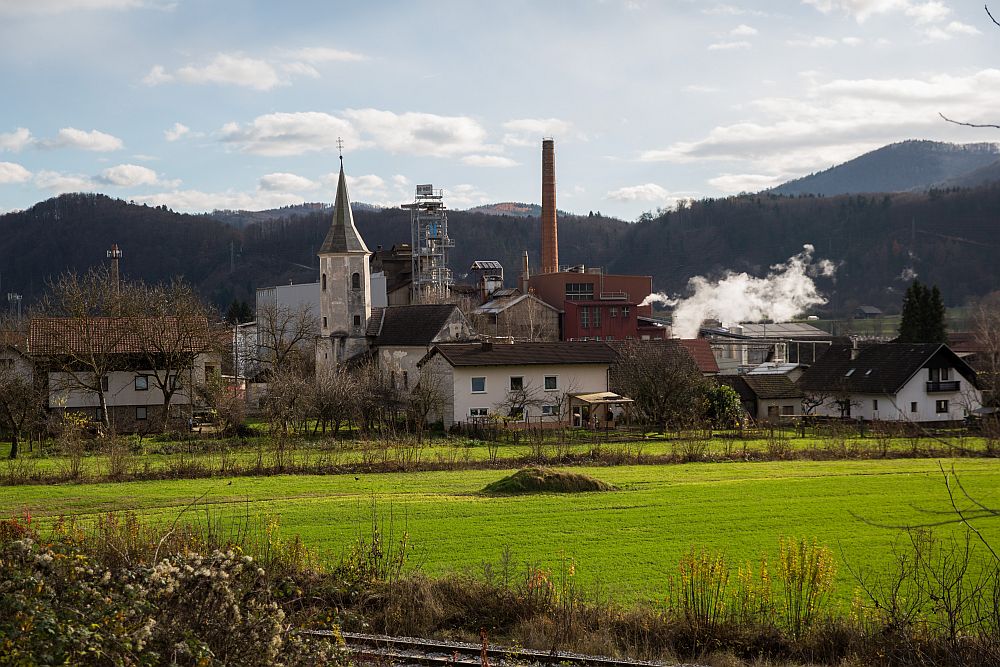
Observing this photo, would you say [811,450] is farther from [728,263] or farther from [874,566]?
[728,263]

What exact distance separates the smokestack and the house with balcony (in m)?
33.6

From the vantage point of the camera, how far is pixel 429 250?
3319 inches

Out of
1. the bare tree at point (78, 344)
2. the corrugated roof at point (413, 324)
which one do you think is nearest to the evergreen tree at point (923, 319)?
the corrugated roof at point (413, 324)

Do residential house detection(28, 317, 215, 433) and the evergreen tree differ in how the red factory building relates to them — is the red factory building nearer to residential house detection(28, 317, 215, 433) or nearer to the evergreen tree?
the evergreen tree

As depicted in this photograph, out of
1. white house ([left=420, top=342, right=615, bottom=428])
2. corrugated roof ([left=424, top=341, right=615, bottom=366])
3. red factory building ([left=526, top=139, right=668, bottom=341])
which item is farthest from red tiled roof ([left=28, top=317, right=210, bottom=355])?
red factory building ([left=526, top=139, right=668, bottom=341])

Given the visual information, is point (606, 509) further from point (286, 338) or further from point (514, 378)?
point (286, 338)

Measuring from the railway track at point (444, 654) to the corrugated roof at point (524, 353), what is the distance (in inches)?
1348

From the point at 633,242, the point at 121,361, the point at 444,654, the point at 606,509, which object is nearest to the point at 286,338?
the point at 121,361

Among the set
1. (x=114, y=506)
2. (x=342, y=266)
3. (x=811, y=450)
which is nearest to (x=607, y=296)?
(x=342, y=266)

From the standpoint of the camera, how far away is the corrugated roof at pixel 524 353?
47.0 m

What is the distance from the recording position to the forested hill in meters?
144

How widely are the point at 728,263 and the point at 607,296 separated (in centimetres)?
7926

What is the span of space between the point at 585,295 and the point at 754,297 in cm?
3590

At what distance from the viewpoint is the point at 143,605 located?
26.6ft
